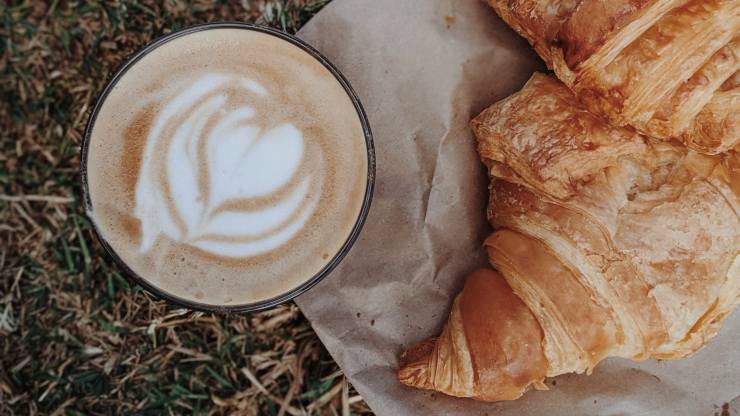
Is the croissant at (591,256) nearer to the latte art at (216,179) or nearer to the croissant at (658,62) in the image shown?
the croissant at (658,62)

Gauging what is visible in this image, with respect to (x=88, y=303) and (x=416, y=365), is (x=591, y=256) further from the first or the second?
(x=88, y=303)

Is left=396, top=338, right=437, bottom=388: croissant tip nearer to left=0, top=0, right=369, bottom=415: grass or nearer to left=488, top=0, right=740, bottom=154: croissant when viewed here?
left=0, top=0, right=369, bottom=415: grass

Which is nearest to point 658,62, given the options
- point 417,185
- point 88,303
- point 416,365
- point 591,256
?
point 591,256

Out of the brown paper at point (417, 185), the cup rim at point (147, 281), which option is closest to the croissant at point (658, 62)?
the brown paper at point (417, 185)

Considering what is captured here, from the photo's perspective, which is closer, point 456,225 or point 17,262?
point 456,225

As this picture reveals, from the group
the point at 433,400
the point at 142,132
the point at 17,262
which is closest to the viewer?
the point at 142,132

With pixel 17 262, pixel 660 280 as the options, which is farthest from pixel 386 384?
pixel 17 262

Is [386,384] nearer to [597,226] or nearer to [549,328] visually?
[549,328]
